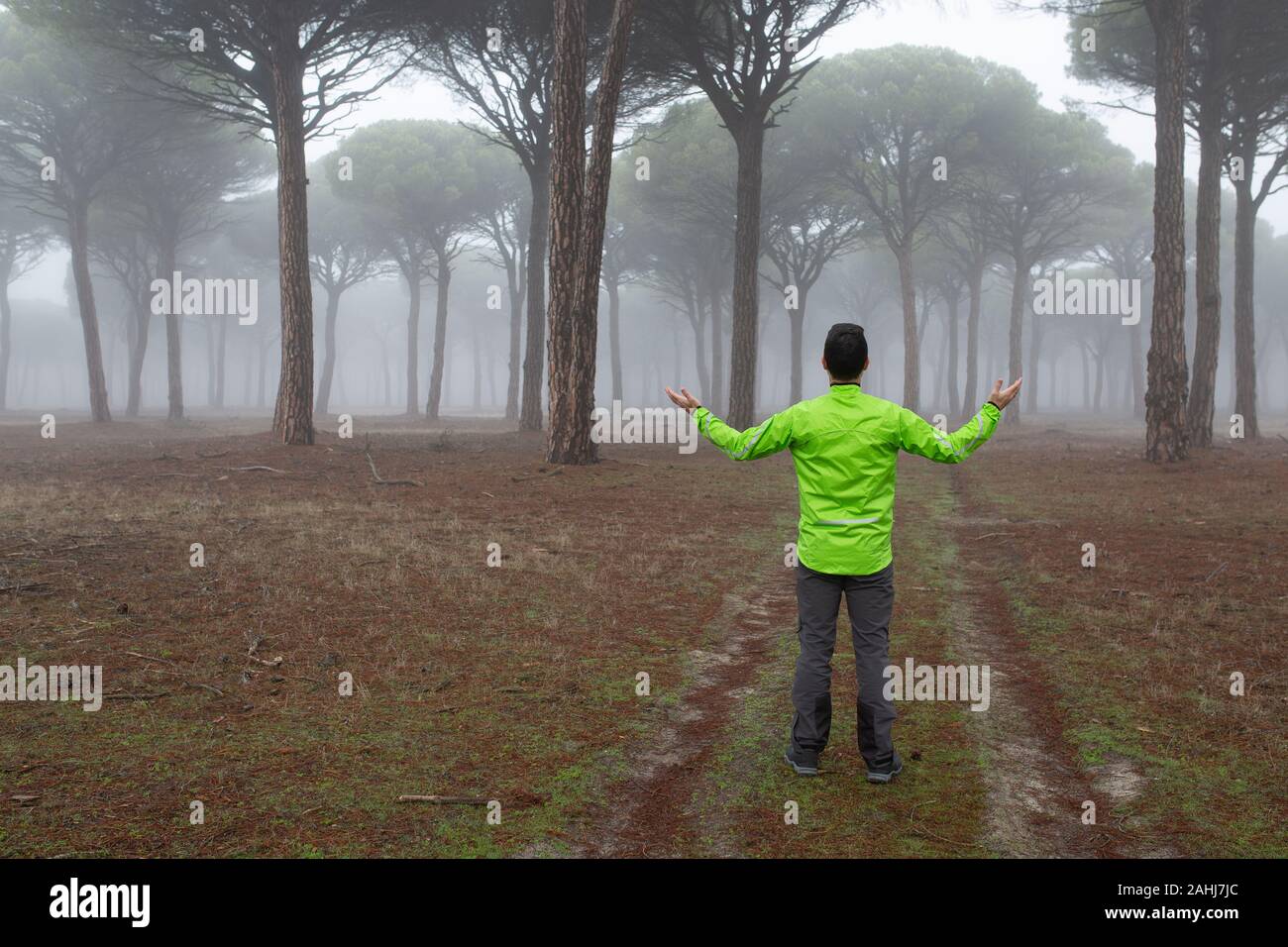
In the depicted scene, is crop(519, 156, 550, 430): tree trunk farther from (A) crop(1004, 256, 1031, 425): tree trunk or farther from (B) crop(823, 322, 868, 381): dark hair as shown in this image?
(B) crop(823, 322, 868, 381): dark hair

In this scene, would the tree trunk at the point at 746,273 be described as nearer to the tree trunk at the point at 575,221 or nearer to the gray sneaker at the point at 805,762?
the tree trunk at the point at 575,221

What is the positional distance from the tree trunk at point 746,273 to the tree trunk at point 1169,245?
24.5 feet

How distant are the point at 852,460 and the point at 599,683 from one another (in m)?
2.33

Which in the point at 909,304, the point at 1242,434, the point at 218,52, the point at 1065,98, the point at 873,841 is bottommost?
the point at 873,841

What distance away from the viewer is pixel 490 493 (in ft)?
44.5

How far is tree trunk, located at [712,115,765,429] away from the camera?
20500 millimetres

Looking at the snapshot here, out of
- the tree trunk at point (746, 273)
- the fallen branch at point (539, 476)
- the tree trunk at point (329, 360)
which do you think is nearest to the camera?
the fallen branch at point (539, 476)

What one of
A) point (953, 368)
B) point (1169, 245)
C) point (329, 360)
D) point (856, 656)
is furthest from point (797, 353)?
point (856, 656)

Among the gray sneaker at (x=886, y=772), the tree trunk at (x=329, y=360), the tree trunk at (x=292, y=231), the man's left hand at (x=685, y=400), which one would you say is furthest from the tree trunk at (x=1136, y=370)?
the gray sneaker at (x=886, y=772)

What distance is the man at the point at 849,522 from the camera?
4.62 meters

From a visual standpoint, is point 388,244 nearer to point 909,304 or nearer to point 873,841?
point 909,304

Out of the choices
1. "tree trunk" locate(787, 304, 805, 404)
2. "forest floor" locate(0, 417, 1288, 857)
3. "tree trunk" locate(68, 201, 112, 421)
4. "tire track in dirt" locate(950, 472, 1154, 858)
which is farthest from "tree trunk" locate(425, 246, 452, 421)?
"tire track in dirt" locate(950, 472, 1154, 858)

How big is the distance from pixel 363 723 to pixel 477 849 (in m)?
1.62

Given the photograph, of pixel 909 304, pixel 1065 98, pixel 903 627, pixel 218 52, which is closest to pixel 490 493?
pixel 903 627
